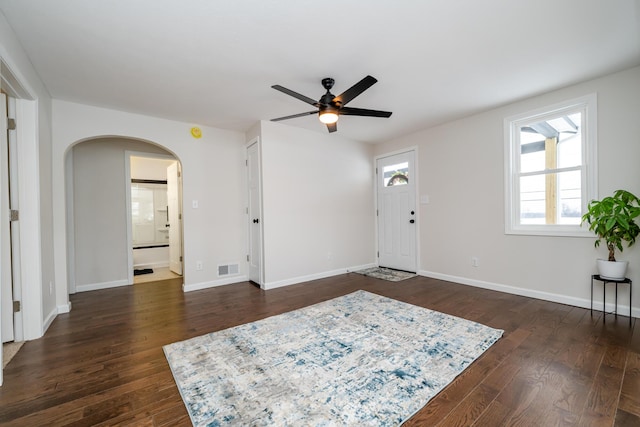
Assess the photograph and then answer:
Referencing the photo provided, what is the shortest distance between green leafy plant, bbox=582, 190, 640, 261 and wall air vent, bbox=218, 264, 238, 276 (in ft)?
15.0

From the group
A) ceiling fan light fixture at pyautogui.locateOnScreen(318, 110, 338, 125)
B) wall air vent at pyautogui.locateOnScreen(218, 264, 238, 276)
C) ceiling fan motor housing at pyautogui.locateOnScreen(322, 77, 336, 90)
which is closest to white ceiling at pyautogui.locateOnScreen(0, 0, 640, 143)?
ceiling fan motor housing at pyautogui.locateOnScreen(322, 77, 336, 90)

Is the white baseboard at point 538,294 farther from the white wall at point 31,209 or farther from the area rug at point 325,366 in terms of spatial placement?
the white wall at point 31,209

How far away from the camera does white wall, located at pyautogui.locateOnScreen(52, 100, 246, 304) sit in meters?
3.21

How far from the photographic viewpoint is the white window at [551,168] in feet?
9.95

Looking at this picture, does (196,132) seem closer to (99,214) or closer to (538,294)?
(99,214)

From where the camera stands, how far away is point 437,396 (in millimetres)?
1616

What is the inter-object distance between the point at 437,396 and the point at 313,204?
10.9 ft

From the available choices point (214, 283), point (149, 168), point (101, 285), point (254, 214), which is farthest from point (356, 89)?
point (149, 168)

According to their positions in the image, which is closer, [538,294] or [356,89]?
[356,89]

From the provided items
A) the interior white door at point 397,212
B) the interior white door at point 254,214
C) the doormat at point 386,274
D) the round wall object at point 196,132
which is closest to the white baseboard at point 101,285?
the interior white door at point 254,214

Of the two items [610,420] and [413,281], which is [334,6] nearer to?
[610,420]

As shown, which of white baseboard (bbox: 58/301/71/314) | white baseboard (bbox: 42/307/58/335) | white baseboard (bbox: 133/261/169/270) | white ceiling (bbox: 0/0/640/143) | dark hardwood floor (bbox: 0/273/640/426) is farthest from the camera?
white baseboard (bbox: 133/261/169/270)

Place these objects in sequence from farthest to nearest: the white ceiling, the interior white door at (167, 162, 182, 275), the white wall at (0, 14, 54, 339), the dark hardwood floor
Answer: the interior white door at (167, 162, 182, 275) → the white wall at (0, 14, 54, 339) → the white ceiling → the dark hardwood floor

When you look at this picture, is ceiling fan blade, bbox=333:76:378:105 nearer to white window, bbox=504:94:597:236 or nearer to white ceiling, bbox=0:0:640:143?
white ceiling, bbox=0:0:640:143
